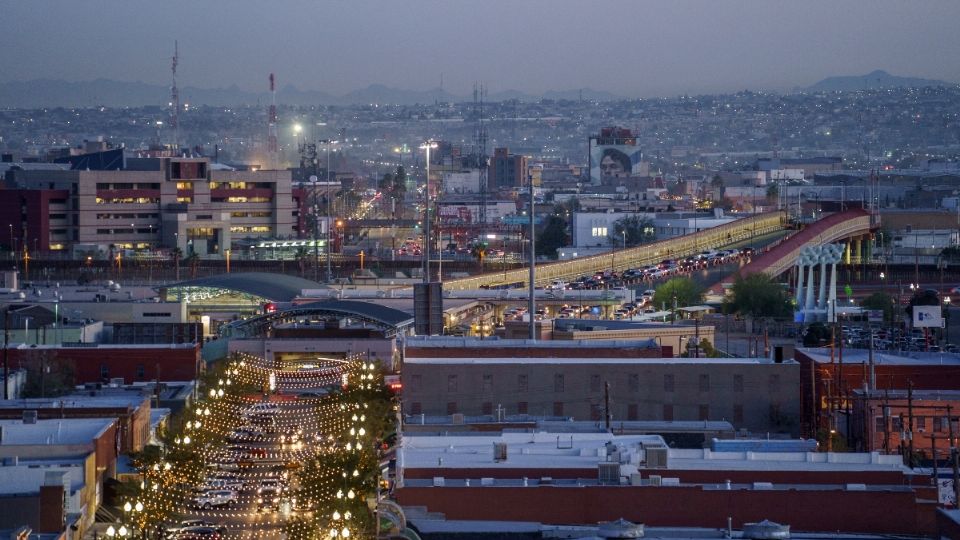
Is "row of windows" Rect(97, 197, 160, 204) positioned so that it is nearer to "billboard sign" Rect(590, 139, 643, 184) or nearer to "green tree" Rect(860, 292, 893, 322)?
"green tree" Rect(860, 292, 893, 322)

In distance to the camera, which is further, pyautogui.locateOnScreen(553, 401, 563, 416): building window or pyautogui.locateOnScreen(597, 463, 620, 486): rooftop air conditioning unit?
pyautogui.locateOnScreen(553, 401, 563, 416): building window

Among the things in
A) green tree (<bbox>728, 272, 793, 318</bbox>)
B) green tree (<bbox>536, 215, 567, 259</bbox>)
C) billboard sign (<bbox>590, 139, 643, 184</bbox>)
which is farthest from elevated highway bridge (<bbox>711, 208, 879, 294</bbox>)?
billboard sign (<bbox>590, 139, 643, 184</bbox>)

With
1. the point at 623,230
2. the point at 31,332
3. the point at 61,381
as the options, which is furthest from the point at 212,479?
the point at 623,230

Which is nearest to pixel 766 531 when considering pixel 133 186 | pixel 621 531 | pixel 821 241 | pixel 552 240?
pixel 621 531

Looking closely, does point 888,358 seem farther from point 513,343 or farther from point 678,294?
point 678,294

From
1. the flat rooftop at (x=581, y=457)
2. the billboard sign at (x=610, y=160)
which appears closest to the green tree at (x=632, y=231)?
the flat rooftop at (x=581, y=457)

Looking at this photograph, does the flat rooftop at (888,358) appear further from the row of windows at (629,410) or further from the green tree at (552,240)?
the green tree at (552,240)

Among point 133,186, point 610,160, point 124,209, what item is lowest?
point 124,209
